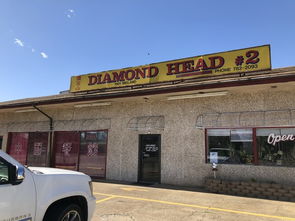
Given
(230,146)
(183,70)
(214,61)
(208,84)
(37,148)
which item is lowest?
(37,148)

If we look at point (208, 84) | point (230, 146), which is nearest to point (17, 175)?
point (208, 84)

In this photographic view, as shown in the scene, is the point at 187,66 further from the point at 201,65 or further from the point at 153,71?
the point at 153,71

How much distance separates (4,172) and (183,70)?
8643 millimetres

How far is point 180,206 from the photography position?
674 centimetres

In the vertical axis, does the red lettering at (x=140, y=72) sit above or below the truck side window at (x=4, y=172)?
above

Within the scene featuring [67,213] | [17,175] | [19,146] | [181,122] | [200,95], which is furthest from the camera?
[19,146]

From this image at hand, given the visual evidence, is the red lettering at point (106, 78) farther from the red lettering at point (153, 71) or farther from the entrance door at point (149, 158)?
the entrance door at point (149, 158)

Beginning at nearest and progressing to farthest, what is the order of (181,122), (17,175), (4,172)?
(17,175)
(4,172)
(181,122)

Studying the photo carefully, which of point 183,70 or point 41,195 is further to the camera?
point 183,70

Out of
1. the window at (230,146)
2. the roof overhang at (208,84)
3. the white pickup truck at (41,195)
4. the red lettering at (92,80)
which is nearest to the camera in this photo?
the white pickup truck at (41,195)

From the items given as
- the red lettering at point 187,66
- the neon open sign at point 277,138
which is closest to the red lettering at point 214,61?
the red lettering at point 187,66

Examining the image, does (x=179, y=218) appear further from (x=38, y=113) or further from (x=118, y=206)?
(x=38, y=113)

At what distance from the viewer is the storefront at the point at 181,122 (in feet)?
28.3

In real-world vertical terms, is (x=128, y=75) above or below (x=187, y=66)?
below
